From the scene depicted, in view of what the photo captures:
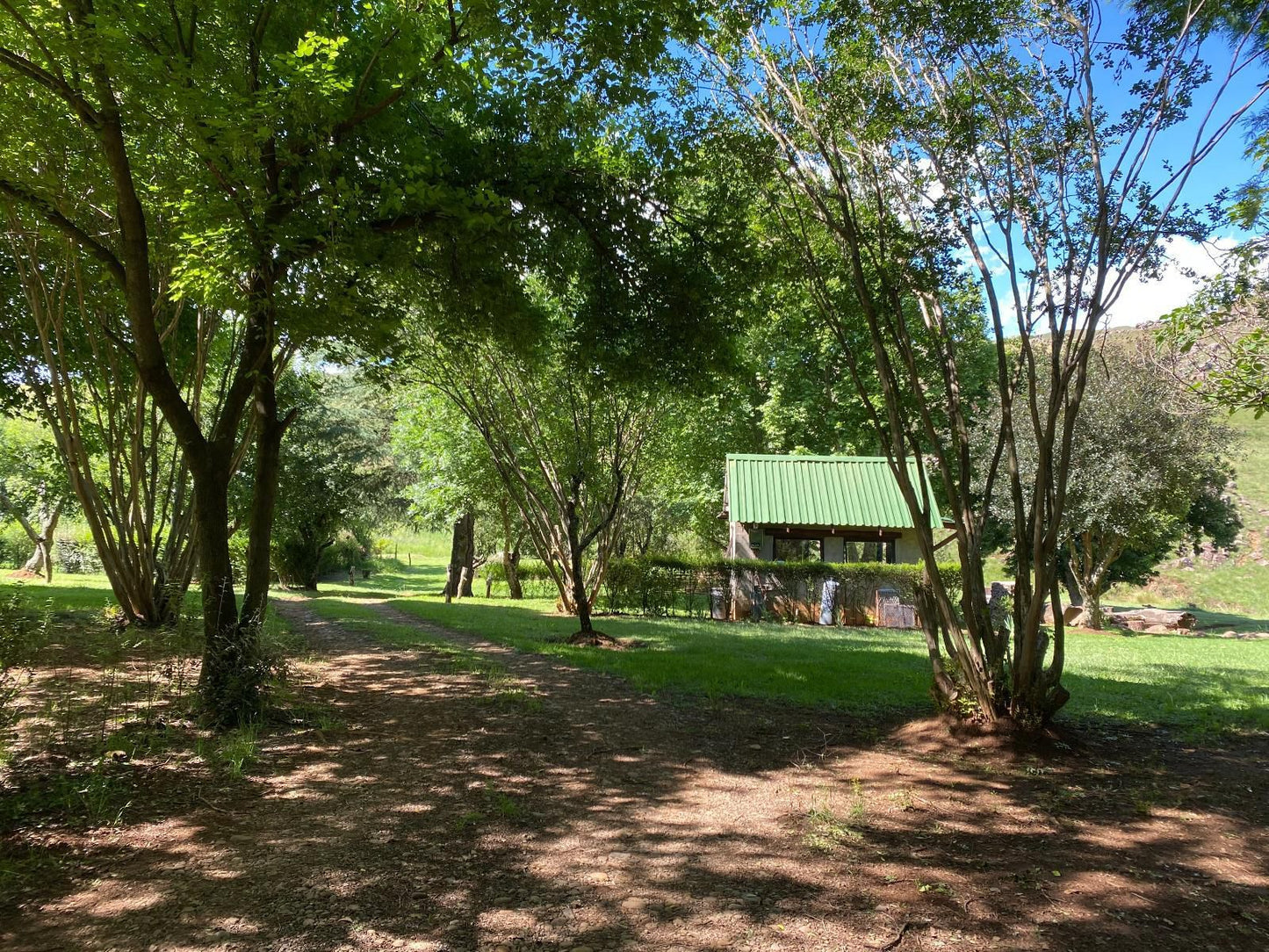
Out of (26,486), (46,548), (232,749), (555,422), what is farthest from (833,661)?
(46,548)

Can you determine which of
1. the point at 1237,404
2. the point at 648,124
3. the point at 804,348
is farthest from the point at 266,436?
the point at 804,348

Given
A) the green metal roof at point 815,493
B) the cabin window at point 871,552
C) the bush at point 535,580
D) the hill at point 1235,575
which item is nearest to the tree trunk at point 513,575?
the bush at point 535,580

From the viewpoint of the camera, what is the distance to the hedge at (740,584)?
63.5 feet

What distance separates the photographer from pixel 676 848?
3.69 meters

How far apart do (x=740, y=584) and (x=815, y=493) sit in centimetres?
381

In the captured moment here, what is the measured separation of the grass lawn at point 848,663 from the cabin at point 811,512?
12.4 ft

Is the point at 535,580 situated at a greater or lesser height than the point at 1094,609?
greater

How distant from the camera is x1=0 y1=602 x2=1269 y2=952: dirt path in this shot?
2.86 m

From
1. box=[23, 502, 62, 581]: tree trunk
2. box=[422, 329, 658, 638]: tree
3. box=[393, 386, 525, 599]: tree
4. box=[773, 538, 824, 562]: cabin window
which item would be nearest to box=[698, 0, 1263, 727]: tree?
box=[422, 329, 658, 638]: tree

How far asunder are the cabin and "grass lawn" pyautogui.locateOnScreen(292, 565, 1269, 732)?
12.4 feet

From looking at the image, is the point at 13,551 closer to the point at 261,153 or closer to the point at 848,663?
the point at 261,153

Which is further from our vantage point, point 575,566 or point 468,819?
point 575,566

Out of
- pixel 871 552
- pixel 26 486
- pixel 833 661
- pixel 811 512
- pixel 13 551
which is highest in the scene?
pixel 26 486

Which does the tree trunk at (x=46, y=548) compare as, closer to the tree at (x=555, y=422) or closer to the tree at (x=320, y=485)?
the tree at (x=320, y=485)
